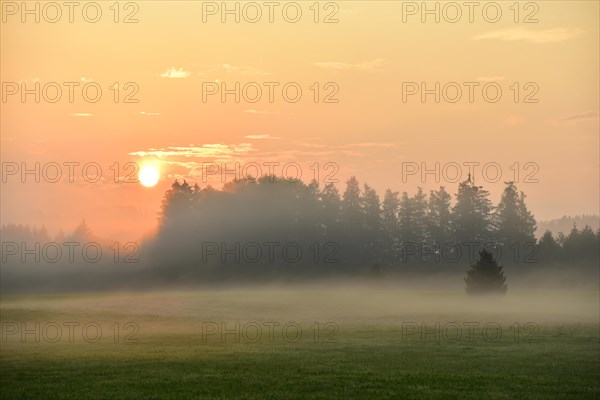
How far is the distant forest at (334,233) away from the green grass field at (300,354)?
69150 millimetres

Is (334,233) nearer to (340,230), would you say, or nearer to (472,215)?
(340,230)

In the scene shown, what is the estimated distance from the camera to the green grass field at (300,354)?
29328 mm

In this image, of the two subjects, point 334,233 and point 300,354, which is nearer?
point 300,354

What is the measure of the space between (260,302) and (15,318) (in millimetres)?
31210

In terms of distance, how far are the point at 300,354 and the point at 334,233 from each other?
118693mm

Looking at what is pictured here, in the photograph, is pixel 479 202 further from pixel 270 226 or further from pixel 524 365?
pixel 524 365

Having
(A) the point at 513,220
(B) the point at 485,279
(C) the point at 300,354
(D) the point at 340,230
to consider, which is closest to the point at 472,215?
(A) the point at 513,220

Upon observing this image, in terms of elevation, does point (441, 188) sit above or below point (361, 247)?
above

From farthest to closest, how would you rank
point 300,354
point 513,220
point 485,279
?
1. point 513,220
2. point 485,279
3. point 300,354

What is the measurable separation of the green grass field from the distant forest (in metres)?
69.1

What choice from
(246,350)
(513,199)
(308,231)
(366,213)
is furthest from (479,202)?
(246,350)

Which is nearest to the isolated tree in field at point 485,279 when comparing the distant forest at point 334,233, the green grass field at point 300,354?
the green grass field at point 300,354

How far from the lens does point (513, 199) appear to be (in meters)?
147

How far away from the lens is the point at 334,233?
159 meters
